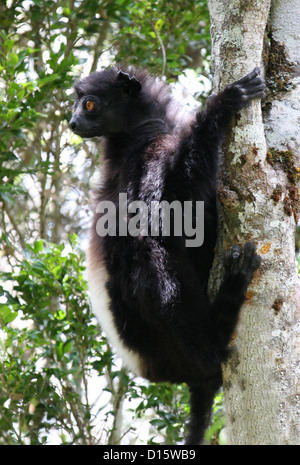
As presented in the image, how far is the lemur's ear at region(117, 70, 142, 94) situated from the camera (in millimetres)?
4246

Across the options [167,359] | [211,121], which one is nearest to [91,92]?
[211,121]

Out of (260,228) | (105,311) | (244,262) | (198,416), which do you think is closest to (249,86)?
(260,228)

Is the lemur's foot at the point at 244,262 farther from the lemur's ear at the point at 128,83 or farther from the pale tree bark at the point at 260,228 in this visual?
the lemur's ear at the point at 128,83

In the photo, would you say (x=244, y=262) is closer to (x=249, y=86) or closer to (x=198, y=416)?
(x=249, y=86)

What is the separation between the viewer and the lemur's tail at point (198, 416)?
381 centimetres

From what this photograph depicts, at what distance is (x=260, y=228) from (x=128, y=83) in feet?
6.64

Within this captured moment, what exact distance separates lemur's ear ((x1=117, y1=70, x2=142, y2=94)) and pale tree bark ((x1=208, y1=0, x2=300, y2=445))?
127cm

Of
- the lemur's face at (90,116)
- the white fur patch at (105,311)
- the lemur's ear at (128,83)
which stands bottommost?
the white fur patch at (105,311)

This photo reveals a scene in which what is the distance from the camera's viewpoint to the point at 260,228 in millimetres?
2736

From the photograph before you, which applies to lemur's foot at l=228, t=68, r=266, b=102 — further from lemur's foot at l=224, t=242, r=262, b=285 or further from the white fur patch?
the white fur patch

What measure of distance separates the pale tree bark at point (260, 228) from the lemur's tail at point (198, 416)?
1.11 metres

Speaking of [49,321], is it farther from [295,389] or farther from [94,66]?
[94,66]

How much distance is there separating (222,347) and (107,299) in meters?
1.19

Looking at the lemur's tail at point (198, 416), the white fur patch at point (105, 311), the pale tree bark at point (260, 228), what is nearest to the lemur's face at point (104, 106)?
the white fur patch at point (105, 311)
